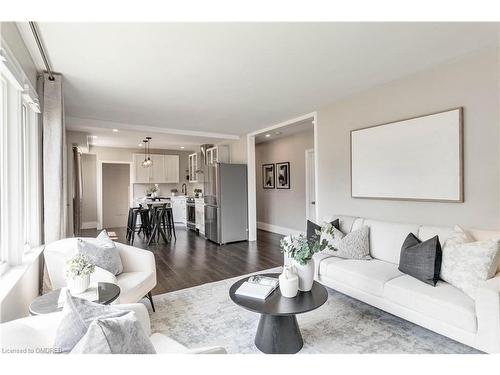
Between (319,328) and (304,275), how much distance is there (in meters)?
0.59

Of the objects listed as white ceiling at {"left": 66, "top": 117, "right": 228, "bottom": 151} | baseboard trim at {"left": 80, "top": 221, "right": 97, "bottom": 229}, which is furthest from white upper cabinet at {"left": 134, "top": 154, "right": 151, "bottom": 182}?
baseboard trim at {"left": 80, "top": 221, "right": 97, "bottom": 229}

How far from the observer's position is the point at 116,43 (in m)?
2.23

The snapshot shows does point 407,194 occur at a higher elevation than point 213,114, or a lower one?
lower

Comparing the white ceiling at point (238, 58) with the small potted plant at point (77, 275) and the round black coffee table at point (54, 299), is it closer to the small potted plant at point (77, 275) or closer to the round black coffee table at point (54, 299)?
the small potted plant at point (77, 275)

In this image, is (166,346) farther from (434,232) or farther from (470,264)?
(434,232)

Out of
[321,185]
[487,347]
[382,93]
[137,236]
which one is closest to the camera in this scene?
[487,347]

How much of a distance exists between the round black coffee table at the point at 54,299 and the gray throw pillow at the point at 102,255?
38 centimetres

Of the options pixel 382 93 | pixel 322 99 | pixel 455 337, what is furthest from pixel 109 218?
pixel 455 337

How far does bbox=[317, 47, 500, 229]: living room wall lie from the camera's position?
7.89ft

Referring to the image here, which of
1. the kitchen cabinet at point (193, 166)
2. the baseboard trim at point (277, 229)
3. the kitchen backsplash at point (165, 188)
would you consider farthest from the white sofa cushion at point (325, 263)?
the kitchen backsplash at point (165, 188)

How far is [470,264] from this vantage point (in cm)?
207

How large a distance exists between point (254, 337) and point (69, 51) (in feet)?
9.79

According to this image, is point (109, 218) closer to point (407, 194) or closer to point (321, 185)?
point (321, 185)

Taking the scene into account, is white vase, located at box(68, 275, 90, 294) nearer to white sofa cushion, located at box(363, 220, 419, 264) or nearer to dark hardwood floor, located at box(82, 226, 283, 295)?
dark hardwood floor, located at box(82, 226, 283, 295)
